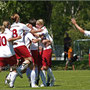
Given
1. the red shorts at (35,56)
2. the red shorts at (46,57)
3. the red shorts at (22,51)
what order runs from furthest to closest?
the red shorts at (46,57) < the red shorts at (35,56) < the red shorts at (22,51)

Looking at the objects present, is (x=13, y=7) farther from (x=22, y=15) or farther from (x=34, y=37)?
(x=34, y=37)

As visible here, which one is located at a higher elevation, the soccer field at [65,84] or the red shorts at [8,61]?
the red shorts at [8,61]

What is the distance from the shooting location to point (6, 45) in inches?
587

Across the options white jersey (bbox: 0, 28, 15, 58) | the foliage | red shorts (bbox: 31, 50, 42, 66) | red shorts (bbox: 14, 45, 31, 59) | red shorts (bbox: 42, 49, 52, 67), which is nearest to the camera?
white jersey (bbox: 0, 28, 15, 58)

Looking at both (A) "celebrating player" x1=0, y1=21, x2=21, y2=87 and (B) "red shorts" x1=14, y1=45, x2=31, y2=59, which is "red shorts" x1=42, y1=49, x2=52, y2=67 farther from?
(A) "celebrating player" x1=0, y1=21, x2=21, y2=87

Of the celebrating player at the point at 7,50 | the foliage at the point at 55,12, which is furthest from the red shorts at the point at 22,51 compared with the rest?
the foliage at the point at 55,12

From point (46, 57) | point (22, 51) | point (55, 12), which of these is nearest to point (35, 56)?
point (46, 57)

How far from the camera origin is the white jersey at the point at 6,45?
14.8 m

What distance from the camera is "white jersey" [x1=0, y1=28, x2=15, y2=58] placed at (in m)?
14.8

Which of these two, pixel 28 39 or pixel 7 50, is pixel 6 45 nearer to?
pixel 7 50

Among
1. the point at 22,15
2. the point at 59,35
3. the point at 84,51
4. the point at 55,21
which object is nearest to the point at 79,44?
the point at 84,51

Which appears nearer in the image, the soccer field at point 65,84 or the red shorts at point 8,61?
the red shorts at point 8,61

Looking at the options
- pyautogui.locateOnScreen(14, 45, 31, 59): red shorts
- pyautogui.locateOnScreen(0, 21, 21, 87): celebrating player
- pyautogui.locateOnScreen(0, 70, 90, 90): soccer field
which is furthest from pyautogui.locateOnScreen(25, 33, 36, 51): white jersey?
pyautogui.locateOnScreen(0, 70, 90, 90): soccer field

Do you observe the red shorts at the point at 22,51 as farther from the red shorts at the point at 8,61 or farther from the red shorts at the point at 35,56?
the red shorts at the point at 35,56
